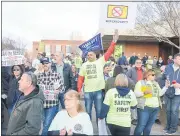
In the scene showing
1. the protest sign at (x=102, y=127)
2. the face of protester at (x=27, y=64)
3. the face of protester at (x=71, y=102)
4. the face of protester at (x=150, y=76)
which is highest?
the face of protester at (x=27, y=64)

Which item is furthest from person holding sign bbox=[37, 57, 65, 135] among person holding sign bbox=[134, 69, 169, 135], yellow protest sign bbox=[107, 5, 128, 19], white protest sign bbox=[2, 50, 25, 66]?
yellow protest sign bbox=[107, 5, 128, 19]

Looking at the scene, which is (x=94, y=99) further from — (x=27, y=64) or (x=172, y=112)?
(x=27, y=64)

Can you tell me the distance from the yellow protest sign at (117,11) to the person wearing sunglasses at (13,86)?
6.25 feet

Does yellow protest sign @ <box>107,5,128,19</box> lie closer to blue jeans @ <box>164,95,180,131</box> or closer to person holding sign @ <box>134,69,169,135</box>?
person holding sign @ <box>134,69,169,135</box>

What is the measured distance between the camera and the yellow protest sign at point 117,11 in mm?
6434

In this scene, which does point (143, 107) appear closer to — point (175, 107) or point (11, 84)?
point (175, 107)

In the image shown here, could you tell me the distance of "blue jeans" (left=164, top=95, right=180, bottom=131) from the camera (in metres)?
6.78

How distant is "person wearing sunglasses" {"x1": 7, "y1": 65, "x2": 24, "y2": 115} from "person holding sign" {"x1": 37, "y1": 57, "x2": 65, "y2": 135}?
44cm

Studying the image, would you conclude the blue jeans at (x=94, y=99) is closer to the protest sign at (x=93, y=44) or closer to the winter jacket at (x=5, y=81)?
the protest sign at (x=93, y=44)

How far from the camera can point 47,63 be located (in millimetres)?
6258

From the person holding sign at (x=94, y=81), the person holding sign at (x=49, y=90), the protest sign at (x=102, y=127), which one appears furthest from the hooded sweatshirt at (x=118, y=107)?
the person holding sign at (x=94, y=81)

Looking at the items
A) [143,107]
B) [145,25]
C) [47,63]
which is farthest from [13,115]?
[145,25]

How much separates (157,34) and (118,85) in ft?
35.1

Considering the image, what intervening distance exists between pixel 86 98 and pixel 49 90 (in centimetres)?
81
